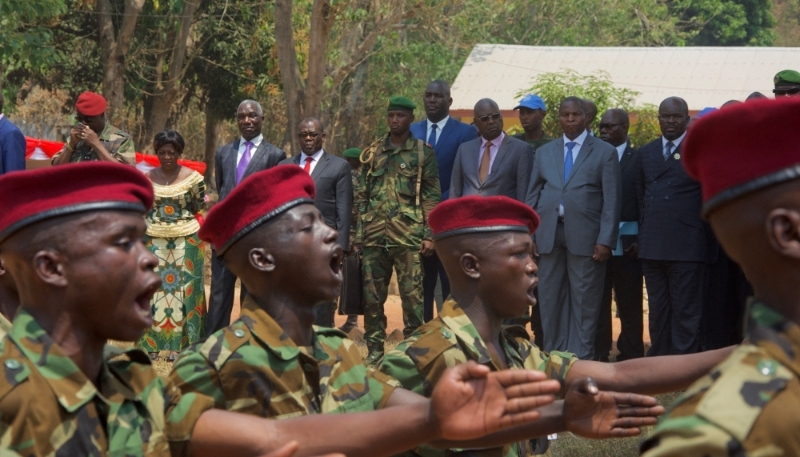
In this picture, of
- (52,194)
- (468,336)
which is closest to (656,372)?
(468,336)

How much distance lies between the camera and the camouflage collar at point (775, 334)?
2064mm

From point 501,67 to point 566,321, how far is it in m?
16.6

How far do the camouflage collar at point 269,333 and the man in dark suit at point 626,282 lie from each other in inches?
231

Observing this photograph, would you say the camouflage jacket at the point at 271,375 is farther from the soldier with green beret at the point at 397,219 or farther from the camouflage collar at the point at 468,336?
the soldier with green beret at the point at 397,219

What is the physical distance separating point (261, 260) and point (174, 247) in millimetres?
5602

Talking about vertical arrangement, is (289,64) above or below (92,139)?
above

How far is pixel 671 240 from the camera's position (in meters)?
8.27

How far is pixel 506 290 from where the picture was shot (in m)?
4.13

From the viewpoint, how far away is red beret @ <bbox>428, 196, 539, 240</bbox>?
4172 millimetres

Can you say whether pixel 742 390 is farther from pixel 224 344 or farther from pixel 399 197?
pixel 399 197

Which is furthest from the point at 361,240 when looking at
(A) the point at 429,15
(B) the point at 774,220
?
(A) the point at 429,15

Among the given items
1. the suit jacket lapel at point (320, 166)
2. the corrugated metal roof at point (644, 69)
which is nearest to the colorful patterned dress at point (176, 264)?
the suit jacket lapel at point (320, 166)

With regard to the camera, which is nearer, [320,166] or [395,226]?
[395,226]

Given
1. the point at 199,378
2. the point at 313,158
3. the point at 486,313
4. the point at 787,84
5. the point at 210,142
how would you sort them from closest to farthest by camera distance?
the point at 199,378, the point at 486,313, the point at 787,84, the point at 313,158, the point at 210,142
